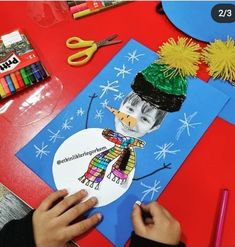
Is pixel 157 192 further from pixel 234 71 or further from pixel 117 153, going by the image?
pixel 234 71

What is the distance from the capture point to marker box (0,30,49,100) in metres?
0.68

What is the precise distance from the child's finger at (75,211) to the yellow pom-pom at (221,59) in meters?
0.33

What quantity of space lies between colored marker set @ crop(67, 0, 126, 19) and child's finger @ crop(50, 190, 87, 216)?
14.8 inches

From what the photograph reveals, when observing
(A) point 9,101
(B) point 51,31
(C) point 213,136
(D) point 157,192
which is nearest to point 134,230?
(D) point 157,192

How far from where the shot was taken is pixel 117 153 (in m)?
0.63

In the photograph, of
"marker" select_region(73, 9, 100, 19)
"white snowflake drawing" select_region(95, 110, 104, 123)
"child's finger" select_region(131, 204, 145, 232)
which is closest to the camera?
"child's finger" select_region(131, 204, 145, 232)

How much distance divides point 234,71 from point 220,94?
5 cm

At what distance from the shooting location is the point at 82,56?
725mm

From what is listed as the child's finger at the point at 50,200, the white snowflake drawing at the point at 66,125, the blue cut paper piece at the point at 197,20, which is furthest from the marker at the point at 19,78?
the blue cut paper piece at the point at 197,20

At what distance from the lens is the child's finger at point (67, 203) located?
1.93 ft

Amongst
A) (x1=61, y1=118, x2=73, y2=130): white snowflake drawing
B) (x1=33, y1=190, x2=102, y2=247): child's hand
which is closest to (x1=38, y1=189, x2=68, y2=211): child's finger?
(x1=33, y1=190, x2=102, y2=247): child's hand

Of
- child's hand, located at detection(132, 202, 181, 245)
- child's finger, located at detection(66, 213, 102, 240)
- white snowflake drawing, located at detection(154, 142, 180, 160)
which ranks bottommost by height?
child's hand, located at detection(132, 202, 181, 245)

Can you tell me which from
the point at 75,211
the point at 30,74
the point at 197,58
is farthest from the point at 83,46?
the point at 75,211

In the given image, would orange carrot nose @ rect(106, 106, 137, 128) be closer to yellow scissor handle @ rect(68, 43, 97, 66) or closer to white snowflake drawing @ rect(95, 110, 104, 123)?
white snowflake drawing @ rect(95, 110, 104, 123)
